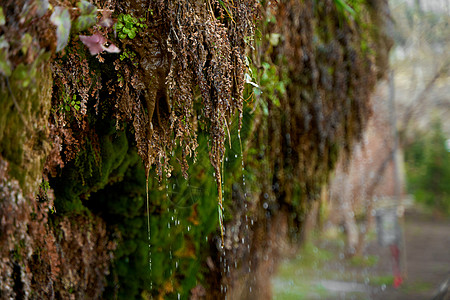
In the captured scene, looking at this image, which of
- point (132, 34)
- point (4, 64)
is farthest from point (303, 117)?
point (4, 64)

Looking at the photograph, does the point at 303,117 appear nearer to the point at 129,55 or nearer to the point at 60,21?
the point at 129,55

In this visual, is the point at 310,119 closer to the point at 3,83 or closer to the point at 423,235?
the point at 3,83

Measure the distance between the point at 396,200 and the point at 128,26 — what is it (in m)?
10.1

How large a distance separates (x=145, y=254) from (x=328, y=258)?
1076cm

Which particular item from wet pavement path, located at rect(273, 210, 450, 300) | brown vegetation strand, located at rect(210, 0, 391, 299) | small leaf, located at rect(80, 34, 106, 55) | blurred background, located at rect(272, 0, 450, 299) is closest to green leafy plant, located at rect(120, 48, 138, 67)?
small leaf, located at rect(80, 34, 106, 55)

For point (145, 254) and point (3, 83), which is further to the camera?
point (145, 254)

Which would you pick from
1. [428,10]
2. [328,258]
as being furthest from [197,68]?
[428,10]

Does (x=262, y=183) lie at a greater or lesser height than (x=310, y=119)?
lesser

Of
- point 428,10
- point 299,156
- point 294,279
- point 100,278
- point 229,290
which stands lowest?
point 294,279

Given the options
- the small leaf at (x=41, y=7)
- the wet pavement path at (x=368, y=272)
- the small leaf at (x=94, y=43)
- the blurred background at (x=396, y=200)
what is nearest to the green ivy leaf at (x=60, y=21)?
the small leaf at (x=41, y=7)

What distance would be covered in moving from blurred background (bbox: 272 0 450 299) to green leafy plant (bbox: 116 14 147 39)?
7.54 m

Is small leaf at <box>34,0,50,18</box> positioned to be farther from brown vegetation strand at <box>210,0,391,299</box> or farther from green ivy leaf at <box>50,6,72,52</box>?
brown vegetation strand at <box>210,0,391,299</box>

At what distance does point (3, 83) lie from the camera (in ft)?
4.60

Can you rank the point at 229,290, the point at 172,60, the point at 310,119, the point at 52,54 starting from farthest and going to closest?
the point at 310,119, the point at 229,290, the point at 172,60, the point at 52,54
